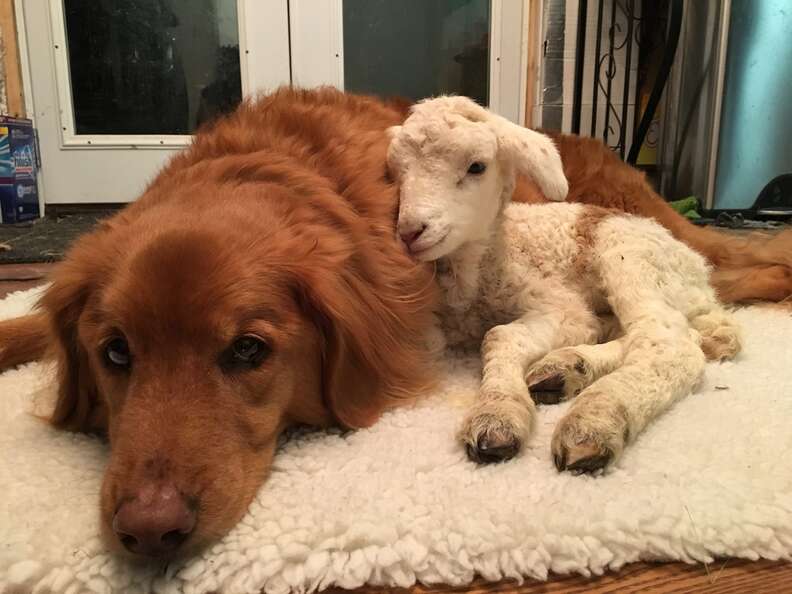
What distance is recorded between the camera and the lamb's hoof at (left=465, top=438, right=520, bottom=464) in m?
0.93

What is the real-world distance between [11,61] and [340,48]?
1691 mm

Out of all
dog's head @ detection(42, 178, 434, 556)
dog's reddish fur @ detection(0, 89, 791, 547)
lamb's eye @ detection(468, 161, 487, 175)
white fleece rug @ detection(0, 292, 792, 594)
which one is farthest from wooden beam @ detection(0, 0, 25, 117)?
lamb's eye @ detection(468, 161, 487, 175)

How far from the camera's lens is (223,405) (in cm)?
86

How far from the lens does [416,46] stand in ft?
12.3

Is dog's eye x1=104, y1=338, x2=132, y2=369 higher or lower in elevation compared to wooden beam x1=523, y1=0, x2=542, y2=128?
lower

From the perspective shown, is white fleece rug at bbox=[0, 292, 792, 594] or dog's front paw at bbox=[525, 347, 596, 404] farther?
dog's front paw at bbox=[525, 347, 596, 404]

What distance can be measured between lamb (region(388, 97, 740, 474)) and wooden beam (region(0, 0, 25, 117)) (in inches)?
116

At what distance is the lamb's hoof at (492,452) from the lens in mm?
935

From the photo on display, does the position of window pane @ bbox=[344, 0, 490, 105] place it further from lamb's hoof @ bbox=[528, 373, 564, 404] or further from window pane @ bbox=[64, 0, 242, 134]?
lamb's hoof @ bbox=[528, 373, 564, 404]

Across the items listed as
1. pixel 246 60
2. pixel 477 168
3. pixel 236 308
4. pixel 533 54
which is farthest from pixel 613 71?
pixel 236 308

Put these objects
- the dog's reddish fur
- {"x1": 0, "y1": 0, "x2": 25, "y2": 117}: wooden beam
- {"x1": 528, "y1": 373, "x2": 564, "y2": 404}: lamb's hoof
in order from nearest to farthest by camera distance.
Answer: the dog's reddish fur
{"x1": 528, "y1": 373, "x2": 564, "y2": 404}: lamb's hoof
{"x1": 0, "y1": 0, "x2": 25, "y2": 117}: wooden beam

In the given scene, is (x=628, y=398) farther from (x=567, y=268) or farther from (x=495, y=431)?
(x=567, y=268)

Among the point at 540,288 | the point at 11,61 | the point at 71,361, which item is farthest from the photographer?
the point at 11,61

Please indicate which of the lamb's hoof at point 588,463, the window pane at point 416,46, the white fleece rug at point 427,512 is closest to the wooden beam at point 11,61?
the window pane at point 416,46
